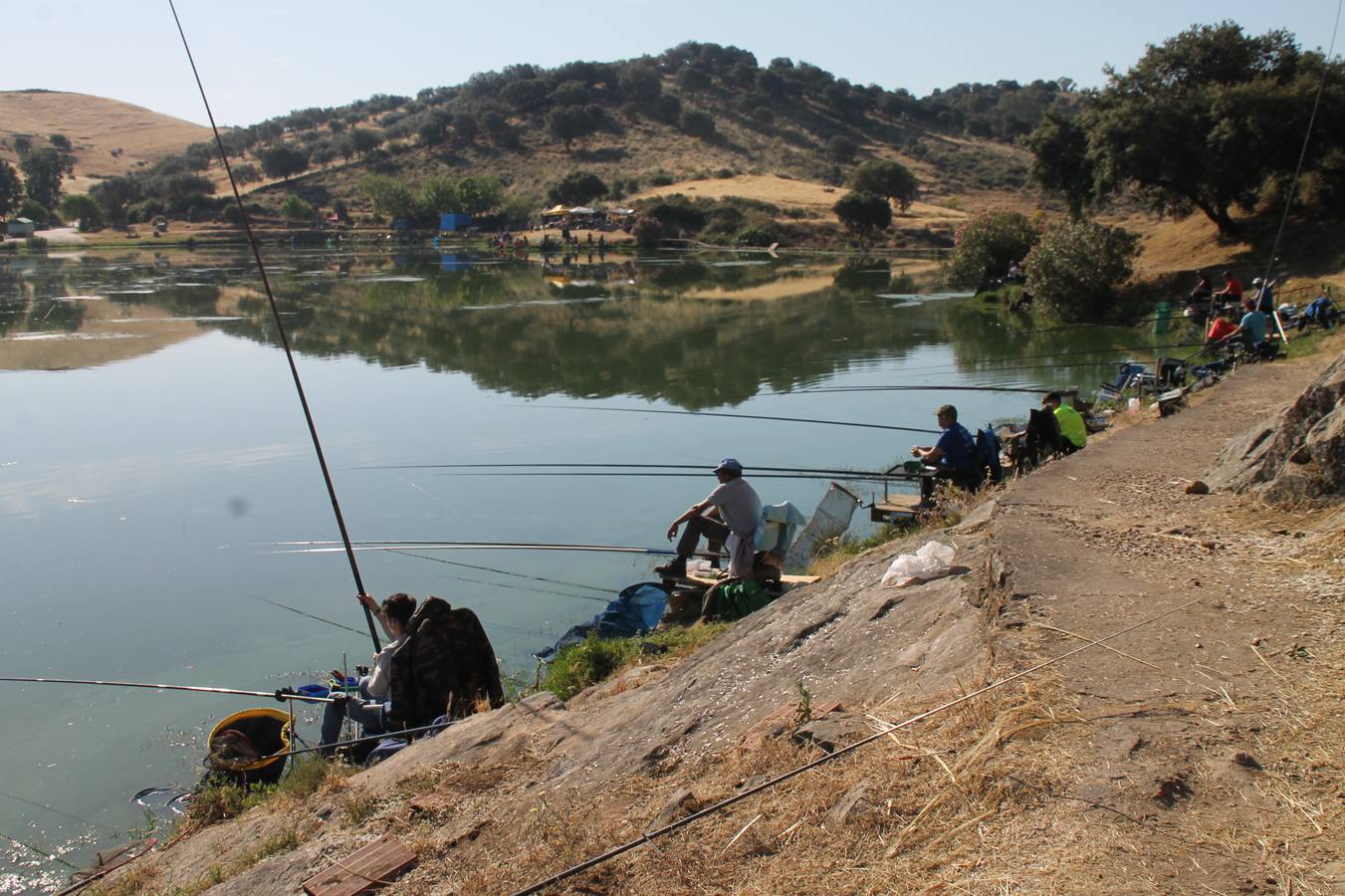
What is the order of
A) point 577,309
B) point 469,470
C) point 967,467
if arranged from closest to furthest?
point 967,467 < point 469,470 < point 577,309

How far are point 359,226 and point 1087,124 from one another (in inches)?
2778

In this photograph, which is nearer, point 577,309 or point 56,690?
point 56,690

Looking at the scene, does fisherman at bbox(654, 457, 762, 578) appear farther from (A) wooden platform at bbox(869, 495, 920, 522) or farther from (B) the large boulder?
(B) the large boulder

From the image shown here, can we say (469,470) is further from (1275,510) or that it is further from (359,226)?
(359,226)

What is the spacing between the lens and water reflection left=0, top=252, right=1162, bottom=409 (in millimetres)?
24656

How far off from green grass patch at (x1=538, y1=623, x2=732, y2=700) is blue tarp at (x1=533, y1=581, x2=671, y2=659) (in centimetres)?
74

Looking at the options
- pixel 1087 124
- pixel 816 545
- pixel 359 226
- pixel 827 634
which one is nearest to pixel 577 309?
pixel 1087 124

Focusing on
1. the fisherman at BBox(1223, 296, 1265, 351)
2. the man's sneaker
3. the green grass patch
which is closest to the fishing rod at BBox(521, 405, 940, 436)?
the fisherman at BBox(1223, 296, 1265, 351)

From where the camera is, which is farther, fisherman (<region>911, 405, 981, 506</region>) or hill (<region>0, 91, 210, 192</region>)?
hill (<region>0, 91, 210, 192</region>)

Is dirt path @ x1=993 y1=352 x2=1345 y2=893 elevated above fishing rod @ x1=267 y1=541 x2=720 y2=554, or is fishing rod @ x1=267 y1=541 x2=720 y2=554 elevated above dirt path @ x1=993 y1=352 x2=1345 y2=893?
dirt path @ x1=993 y1=352 x2=1345 y2=893

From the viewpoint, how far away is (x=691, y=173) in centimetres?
9588

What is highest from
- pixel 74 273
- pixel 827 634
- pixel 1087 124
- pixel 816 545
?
pixel 74 273

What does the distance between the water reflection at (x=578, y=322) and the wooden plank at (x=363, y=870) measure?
52.0 ft

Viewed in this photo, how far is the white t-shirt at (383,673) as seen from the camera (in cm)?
682
